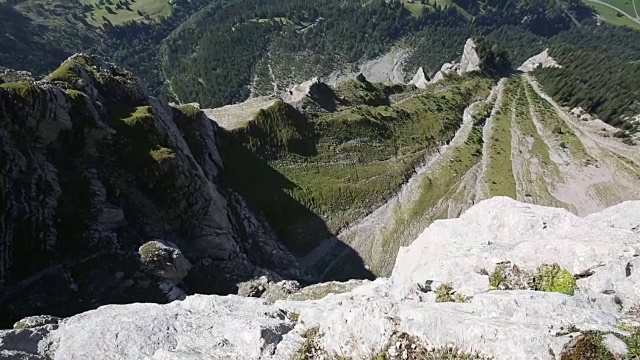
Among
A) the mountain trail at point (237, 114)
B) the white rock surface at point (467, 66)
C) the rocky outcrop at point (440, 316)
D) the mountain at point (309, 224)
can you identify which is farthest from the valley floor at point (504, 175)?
the rocky outcrop at point (440, 316)

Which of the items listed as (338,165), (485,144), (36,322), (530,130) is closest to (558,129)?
(530,130)

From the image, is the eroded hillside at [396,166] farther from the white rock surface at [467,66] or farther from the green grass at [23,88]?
the white rock surface at [467,66]

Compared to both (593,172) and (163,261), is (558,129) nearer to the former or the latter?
(593,172)

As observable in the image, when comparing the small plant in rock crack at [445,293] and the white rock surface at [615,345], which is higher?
the white rock surface at [615,345]

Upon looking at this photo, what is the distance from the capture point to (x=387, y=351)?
760 inches

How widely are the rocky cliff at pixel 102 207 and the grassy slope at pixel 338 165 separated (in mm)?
10301

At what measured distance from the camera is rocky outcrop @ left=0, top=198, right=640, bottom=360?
17.9m

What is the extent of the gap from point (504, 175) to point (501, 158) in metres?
7.98

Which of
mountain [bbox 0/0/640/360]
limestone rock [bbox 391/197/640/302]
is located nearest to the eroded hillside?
mountain [bbox 0/0/640/360]

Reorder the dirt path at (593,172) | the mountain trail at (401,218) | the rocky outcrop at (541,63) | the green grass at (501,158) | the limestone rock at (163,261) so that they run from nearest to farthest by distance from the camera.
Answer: the limestone rock at (163,261) < the mountain trail at (401,218) < the green grass at (501,158) < the dirt path at (593,172) < the rocky outcrop at (541,63)

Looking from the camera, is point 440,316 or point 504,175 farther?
point 504,175

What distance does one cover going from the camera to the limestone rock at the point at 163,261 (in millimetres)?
44856

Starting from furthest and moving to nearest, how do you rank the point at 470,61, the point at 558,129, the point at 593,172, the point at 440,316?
the point at 470,61, the point at 558,129, the point at 593,172, the point at 440,316

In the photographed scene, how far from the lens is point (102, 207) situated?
153 feet
